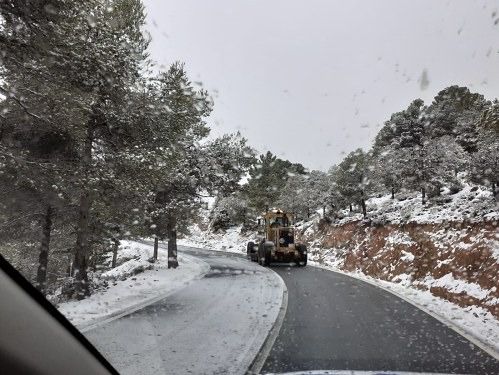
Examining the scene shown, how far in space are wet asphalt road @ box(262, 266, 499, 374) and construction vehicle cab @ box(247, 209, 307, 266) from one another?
464 inches

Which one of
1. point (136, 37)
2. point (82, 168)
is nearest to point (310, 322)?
point (82, 168)

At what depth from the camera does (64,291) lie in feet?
41.8

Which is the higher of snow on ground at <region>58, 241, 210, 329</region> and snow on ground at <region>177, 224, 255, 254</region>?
snow on ground at <region>177, 224, 255, 254</region>

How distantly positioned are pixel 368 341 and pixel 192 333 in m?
2.78

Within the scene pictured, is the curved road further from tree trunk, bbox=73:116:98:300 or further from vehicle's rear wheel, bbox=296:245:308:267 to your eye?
vehicle's rear wheel, bbox=296:245:308:267

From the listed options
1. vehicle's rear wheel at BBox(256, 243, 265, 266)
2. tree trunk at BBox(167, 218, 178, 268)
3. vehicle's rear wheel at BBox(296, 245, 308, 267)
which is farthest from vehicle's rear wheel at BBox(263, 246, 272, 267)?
tree trunk at BBox(167, 218, 178, 268)

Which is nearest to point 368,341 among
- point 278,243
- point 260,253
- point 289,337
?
point 289,337

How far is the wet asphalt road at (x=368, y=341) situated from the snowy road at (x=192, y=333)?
19.5 inches

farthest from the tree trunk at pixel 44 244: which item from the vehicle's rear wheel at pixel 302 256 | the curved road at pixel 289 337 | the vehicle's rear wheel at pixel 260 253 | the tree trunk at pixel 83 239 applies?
the vehicle's rear wheel at pixel 302 256

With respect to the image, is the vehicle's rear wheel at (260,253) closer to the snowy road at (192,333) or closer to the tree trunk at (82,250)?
the snowy road at (192,333)

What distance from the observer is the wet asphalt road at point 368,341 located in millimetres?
5574

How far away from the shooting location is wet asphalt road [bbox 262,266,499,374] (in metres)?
5.57

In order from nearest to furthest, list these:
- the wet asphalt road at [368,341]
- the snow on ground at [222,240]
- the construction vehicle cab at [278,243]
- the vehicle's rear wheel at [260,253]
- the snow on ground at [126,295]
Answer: the wet asphalt road at [368,341] → the snow on ground at [126,295] → the construction vehicle cab at [278,243] → the vehicle's rear wheel at [260,253] → the snow on ground at [222,240]

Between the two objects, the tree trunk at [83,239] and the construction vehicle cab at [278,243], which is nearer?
the tree trunk at [83,239]
